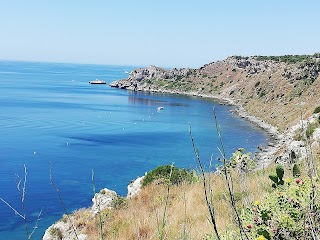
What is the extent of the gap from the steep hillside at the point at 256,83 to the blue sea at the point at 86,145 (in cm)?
699

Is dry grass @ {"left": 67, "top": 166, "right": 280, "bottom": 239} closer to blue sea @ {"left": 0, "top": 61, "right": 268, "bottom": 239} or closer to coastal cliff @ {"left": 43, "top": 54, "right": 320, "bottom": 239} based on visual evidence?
coastal cliff @ {"left": 43, "top": 54, "right": 320, "bottom": 239}

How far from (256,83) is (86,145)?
199ft

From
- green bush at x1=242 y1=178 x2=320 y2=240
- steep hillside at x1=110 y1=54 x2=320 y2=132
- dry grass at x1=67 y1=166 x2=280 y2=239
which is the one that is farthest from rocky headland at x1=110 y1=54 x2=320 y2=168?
green bush at x1=242 y1=178 x2=320 y2=240

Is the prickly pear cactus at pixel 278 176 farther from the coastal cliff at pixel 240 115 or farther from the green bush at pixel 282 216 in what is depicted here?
the green bush at pixel 282 216

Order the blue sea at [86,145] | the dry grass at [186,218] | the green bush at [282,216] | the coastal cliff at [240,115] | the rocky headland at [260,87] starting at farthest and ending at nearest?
the rocky headland at [260,87] → the blue sea at [86,145] → the coastal cliff at [240,115] → the dry grass at [186,218] → the green bush at [282,216]

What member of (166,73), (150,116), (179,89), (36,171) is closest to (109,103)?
(150,116)

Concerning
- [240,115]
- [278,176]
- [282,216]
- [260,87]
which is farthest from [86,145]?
[260,87]

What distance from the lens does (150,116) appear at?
262 ft

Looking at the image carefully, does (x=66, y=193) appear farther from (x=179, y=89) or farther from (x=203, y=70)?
(x=203, y=70)

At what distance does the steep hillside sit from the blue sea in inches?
275

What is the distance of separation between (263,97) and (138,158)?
49088mm

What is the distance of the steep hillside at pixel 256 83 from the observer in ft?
218

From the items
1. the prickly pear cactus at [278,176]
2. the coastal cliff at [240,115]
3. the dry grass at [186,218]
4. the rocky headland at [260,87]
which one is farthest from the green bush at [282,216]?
the rocky headland at [260,87]

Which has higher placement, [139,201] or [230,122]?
[139,201]
